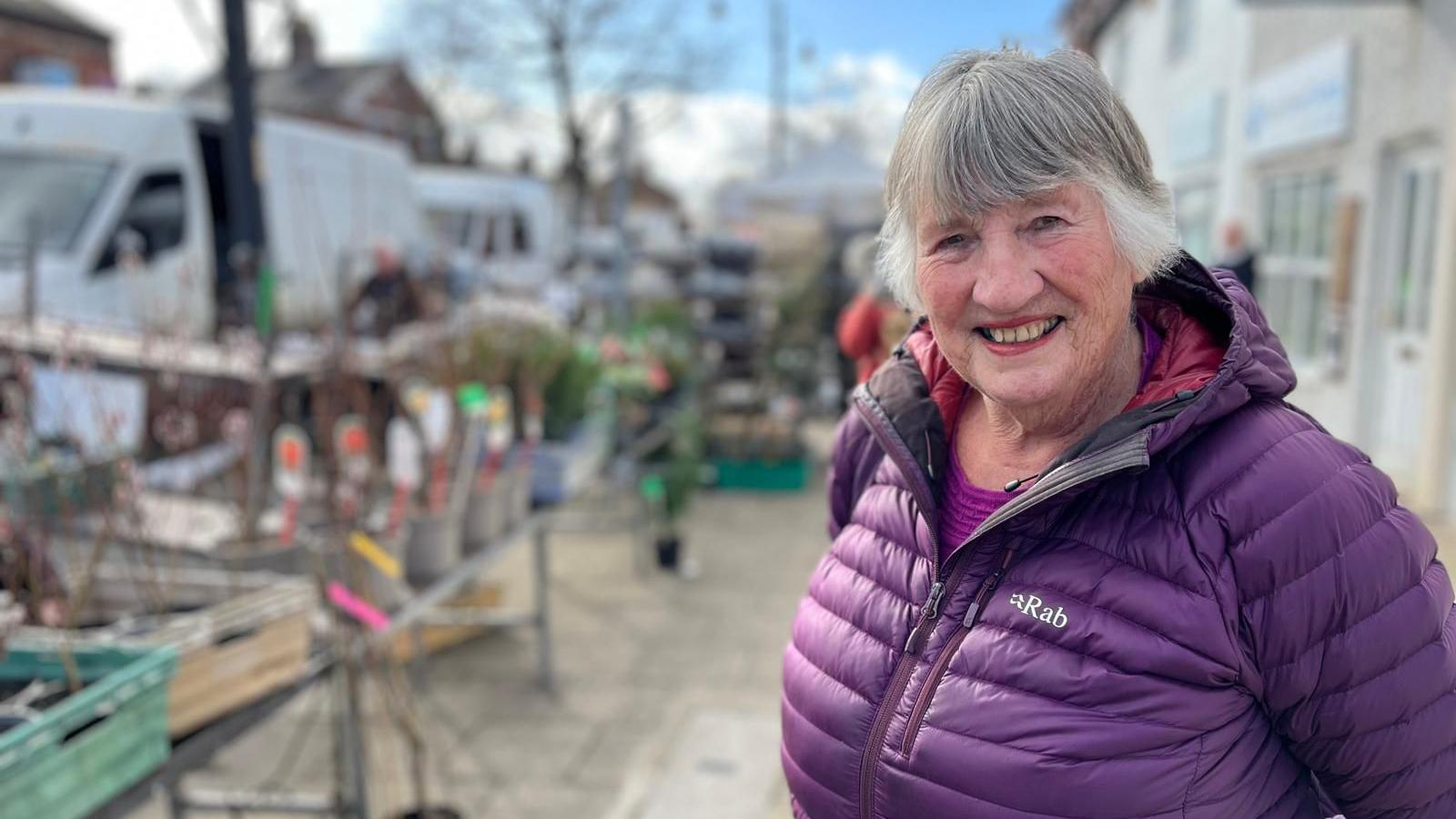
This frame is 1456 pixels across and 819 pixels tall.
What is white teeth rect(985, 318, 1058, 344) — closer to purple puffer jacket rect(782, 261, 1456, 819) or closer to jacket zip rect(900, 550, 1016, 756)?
purple puffer jacket rect(782, 261, 1456, 819)

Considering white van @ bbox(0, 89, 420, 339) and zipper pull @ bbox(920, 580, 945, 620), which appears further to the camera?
white van @ bbox(0, 89, 420, 339)

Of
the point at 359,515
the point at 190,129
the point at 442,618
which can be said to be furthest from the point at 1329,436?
the point at 190,129

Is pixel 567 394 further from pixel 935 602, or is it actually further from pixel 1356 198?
pixel 1356 198

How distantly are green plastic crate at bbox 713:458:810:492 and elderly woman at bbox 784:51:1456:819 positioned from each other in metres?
6.35

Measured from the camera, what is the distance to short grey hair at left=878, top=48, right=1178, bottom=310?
3.49ft

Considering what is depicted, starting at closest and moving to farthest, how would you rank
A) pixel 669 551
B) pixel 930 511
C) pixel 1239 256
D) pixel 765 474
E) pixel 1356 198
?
pixel 930 511 → pixel 669 551 → pixel 1356 198 → pixel 1239 256 → pixel 765 474

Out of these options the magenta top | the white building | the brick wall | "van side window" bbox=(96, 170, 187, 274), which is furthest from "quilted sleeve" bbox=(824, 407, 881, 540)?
the brick wall

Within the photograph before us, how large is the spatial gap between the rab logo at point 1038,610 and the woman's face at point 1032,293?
211 millimetres

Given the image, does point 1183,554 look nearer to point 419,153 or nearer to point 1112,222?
point 1112,222

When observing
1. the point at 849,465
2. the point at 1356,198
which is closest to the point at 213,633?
the point at 849,465

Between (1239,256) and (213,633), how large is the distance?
6.66 m

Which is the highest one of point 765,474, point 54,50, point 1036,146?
point 54,50

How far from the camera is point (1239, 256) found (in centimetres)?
688

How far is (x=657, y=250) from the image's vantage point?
9.84 meters
